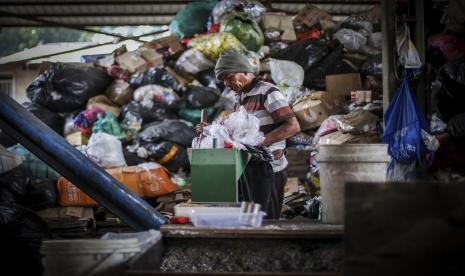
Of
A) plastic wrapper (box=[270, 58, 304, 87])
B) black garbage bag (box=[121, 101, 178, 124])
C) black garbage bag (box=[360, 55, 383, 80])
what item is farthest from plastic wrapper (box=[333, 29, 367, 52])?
black garbage bag (box=[121, 101, 178, 124])

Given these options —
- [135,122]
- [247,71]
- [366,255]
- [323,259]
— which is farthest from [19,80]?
[366,255]

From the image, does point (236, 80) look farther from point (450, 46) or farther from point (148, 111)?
point (450, 46)

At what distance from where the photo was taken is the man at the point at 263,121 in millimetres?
3420

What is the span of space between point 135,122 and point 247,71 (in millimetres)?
2694

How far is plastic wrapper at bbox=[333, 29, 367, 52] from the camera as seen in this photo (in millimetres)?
6145

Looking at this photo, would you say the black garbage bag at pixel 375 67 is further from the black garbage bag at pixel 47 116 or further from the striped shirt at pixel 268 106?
the black garbage bag at pixel 47 116

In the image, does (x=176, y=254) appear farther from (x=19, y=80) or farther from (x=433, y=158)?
(x=19, y=80)

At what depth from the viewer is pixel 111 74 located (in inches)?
246

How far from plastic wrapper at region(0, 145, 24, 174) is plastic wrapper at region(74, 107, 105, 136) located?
121 cm

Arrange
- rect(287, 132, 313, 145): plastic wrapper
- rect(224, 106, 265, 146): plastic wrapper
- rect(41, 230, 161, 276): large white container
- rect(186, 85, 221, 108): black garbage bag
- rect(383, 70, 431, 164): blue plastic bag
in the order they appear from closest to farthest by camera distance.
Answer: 1. rect(41, 230, 161, 276): large white container
2. rect(224, 106, 265, 146): plastic wrapper
3. rect(383, 70, 431, 164): blue plastic bag
4. rect(287, 132, 313, 145): plastic wrapper
5. rect(186, 85, 221, 108): black garbage bag

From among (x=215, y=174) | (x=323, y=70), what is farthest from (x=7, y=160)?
(x=323, y=70)

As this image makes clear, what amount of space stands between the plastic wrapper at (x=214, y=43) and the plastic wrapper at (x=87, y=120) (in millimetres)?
1422

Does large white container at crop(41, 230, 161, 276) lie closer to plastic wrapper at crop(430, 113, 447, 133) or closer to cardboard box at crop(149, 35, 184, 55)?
plastic wrapper at crop(430, 113, 447, 133)

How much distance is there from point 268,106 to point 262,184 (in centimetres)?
57
